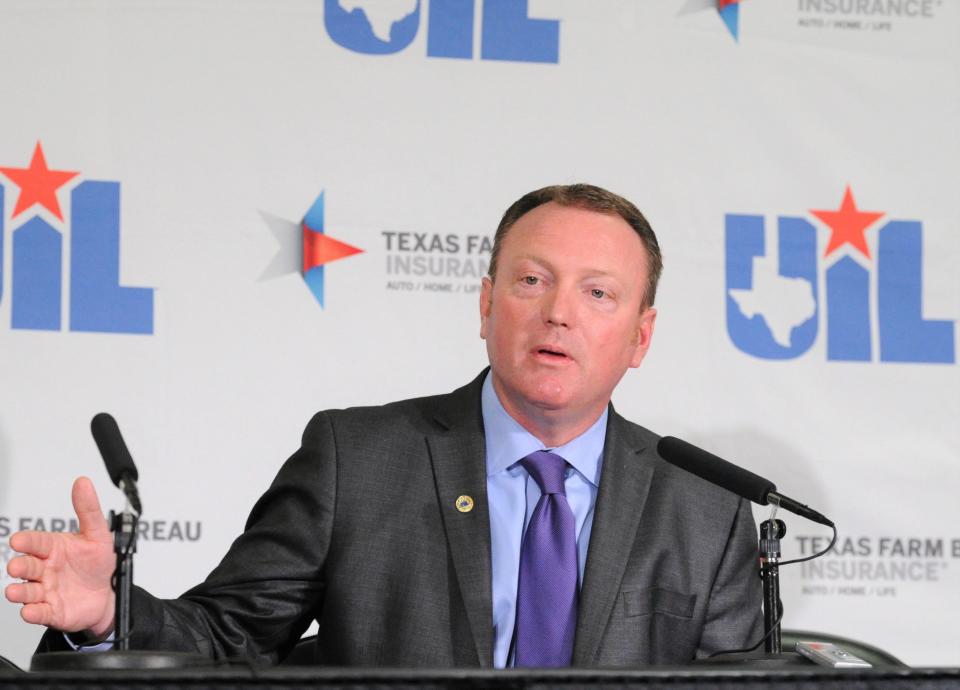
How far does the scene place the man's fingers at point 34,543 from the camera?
5.64ft

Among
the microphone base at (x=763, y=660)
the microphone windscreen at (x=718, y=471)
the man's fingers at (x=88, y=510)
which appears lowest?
the microphone base at (x=763, y=660)

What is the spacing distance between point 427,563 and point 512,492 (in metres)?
0.21

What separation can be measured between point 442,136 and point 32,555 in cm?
204

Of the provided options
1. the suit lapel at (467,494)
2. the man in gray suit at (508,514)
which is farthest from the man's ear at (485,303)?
the suit lapel at (467,494)

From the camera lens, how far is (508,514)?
238 centimetres

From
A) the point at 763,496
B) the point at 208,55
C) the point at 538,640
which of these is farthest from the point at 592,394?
the point at 208,55

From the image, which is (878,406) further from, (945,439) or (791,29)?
(791,29)

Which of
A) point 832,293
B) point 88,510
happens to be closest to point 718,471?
point 88,510

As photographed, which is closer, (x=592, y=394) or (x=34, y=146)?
(x=592, y=394)

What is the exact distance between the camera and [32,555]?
1744mm

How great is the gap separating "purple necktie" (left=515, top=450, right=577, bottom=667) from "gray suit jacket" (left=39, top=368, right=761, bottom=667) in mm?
38

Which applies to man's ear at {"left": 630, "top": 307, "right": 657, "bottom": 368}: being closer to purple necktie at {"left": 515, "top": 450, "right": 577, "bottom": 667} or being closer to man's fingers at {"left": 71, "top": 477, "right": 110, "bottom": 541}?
purple necktie at {"left": 515, "top": 450, "right": 577, "bottom": 667}

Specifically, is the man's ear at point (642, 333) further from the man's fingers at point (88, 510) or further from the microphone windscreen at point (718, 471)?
the man's fingers at point (88, 510)

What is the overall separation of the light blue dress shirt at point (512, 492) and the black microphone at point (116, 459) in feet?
2.72
